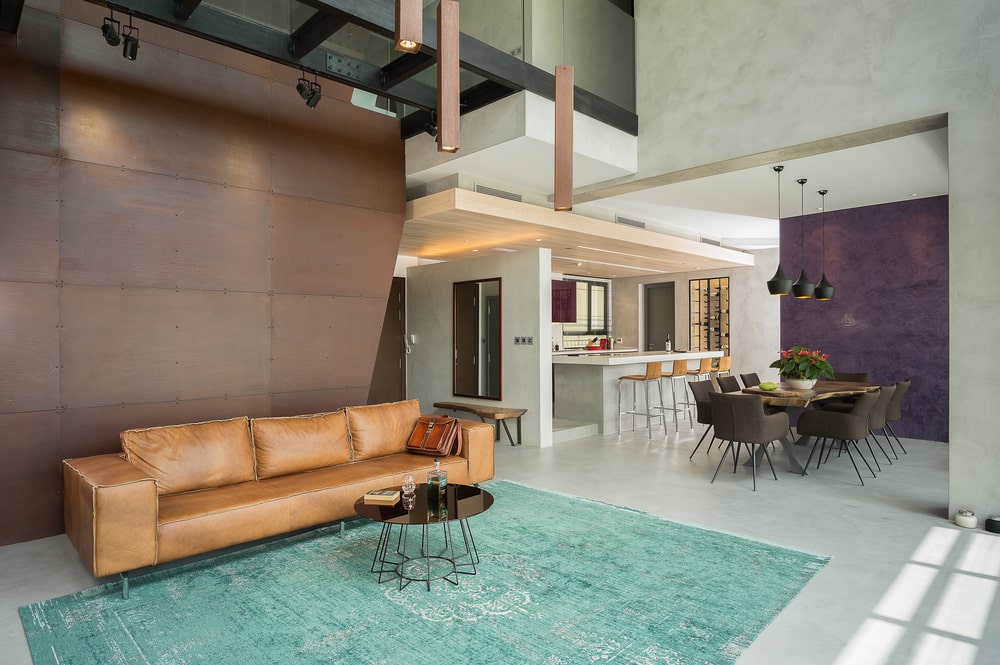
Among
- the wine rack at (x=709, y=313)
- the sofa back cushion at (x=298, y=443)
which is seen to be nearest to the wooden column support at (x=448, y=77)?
the sofa back cushion at (x=298, y=443)

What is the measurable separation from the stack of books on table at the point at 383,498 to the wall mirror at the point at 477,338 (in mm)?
4571

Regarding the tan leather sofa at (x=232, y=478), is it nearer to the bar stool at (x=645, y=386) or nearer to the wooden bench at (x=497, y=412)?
the wooden bench at (x=497, y=412)

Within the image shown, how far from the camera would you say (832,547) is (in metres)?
4.02

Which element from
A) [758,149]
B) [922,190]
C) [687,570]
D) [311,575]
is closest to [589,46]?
[758,149]

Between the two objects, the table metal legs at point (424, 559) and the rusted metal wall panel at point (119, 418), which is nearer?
the table metal legs at point (424, 559)

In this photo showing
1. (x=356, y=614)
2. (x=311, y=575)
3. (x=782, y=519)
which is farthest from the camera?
(x=782, y=519)

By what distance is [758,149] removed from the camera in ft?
18.7

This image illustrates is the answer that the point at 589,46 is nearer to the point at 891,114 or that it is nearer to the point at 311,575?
the point at 891,114

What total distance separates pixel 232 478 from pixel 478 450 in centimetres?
196

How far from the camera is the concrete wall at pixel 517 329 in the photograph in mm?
7719

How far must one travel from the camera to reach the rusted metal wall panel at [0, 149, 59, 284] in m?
4.09

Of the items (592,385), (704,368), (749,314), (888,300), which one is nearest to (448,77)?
(592,385)

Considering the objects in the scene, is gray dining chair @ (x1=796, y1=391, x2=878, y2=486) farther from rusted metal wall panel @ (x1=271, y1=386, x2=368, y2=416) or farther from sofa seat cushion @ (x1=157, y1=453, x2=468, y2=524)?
rusted metal wall panel @ (x1=271, y1=386, x2=368, y2=416)

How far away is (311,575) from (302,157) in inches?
146
